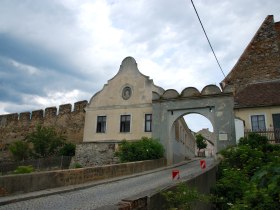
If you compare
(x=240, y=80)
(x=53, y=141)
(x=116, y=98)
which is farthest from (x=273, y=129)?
(x=53, y=141)

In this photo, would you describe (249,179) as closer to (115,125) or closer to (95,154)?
(115,125)

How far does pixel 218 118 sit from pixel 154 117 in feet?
17.1

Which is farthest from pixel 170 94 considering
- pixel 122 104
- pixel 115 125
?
pixel 115 125

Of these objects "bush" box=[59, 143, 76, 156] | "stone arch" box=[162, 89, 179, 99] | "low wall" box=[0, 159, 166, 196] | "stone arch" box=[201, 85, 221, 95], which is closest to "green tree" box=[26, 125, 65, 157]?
"bush" box=[59, 143, 76, 156]

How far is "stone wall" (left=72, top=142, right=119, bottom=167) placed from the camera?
22.2m

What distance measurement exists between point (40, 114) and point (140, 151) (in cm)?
1700

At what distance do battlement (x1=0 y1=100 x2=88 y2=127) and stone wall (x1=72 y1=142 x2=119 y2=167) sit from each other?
502 cm

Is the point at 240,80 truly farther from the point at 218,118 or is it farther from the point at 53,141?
the point at 53,141

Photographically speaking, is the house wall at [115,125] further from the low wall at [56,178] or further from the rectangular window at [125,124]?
the low wall at [56,178]

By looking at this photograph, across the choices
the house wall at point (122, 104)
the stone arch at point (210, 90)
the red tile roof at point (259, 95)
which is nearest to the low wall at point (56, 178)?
the house wall at point (122, 104)

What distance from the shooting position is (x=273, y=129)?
56.7 ft

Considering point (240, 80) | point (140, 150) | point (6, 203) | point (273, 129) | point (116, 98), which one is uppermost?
point (240, 80)

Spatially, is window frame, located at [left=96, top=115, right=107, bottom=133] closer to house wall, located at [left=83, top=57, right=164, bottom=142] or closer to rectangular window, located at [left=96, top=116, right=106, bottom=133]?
rectangular window, located at [left=96, top=116, right=106, bottom=133]

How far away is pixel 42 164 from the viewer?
66.6 feet
